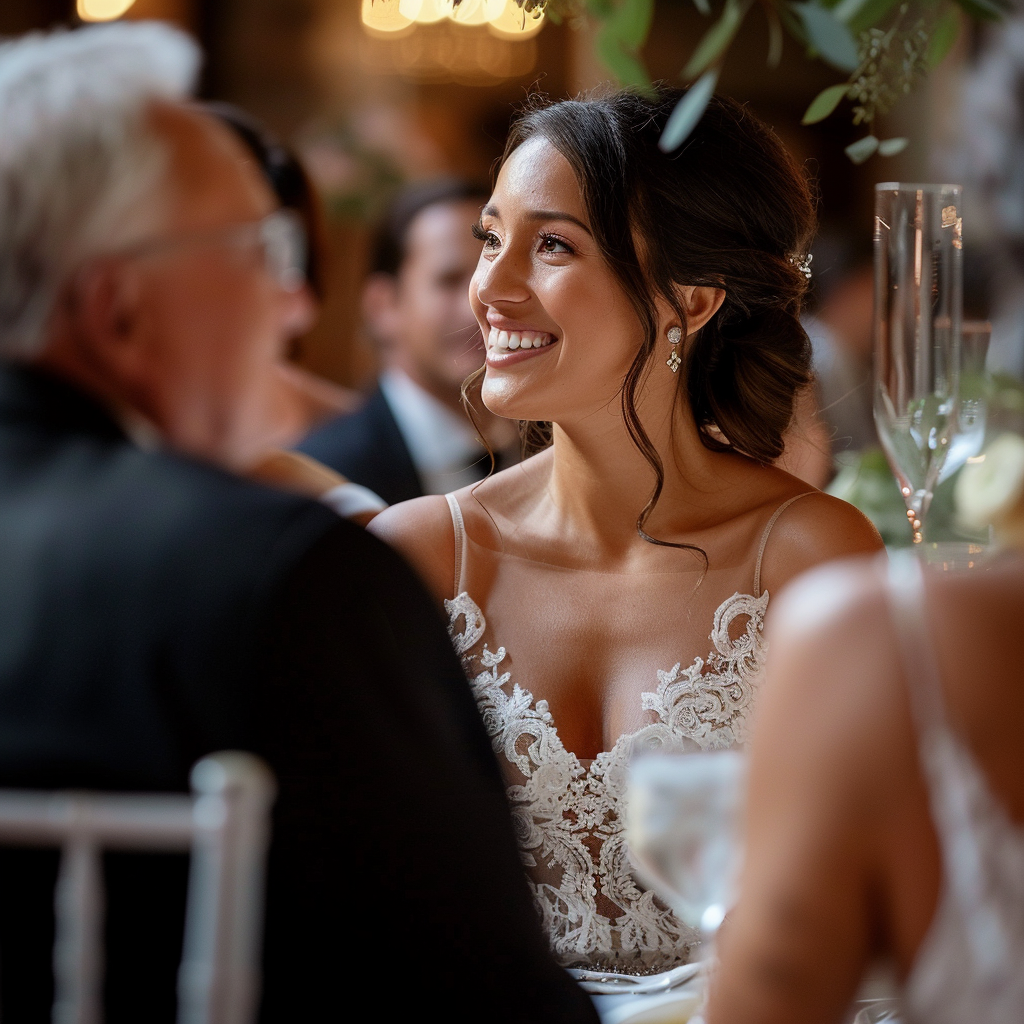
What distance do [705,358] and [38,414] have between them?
1554mm

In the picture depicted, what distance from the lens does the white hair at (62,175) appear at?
44.5 inches

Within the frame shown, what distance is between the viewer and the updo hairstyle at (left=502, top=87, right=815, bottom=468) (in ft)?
7.36

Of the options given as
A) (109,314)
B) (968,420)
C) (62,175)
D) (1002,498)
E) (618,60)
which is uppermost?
(618,60)

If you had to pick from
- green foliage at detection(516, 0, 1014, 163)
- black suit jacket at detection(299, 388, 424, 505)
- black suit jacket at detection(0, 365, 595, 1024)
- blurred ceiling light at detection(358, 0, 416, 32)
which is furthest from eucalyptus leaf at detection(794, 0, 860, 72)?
blurred ceiling light at detection(358, 0, 416, 32)

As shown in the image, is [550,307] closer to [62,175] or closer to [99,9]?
[62,175]

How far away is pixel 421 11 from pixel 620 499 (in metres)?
6.15

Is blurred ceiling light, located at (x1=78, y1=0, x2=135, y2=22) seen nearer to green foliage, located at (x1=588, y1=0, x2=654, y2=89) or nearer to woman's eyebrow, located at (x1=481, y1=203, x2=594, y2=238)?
woman's eyebrow, located at (x1=481, y1=203, x2=594, y2=238)

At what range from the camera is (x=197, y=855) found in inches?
39.2

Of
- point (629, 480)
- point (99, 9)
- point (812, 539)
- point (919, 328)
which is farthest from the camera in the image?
point (99, 9)

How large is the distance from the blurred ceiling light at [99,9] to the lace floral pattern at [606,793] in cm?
669

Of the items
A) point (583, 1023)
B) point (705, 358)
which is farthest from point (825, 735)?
point (705, 358)

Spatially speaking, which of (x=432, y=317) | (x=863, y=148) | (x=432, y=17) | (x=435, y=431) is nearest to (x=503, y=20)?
(x=432, y=17)

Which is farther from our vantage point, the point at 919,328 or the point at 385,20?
the point at 385,20

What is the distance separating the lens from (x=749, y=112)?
235cm
